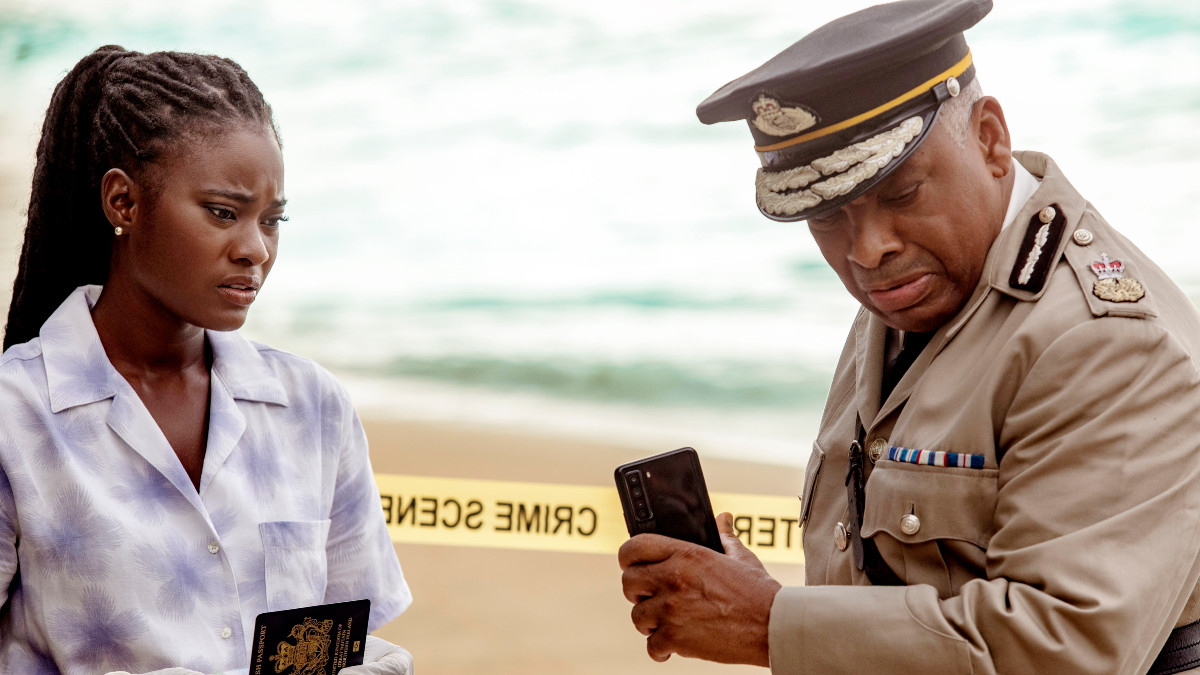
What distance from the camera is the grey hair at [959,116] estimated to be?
52.6 inches

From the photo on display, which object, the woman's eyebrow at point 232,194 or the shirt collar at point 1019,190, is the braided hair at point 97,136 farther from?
the shirt collar at point 1019,190

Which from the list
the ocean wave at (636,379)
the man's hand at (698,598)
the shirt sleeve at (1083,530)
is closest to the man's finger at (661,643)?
A: the man's hand at (698,598)

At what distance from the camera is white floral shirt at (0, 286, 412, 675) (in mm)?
1308

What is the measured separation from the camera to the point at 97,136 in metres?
1.46

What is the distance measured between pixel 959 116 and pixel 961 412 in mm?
367

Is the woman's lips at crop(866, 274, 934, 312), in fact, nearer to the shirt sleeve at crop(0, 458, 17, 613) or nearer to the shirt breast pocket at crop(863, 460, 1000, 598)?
the shirt breast pocket at crop(863, 460, 1000, 598)

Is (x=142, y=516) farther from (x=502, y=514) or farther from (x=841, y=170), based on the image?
(x=502, y=514)

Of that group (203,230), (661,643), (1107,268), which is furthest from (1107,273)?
(203,230)

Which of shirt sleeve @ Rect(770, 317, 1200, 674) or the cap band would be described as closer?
shirt sleeve @ Rect(770, 317, 1200, 674)

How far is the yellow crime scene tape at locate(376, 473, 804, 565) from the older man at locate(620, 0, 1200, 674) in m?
2.01

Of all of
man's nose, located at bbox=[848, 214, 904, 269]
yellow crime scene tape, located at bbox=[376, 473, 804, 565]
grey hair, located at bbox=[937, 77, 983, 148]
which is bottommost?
yellow crime scene tape, located at bbox=[376, 473, 804, 565]

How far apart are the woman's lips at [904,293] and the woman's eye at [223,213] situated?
0.84m

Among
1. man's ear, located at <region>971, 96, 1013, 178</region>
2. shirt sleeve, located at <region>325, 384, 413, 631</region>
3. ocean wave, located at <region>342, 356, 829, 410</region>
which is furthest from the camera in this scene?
ocean wave, located at <region>342, 356, 829, 410</region>

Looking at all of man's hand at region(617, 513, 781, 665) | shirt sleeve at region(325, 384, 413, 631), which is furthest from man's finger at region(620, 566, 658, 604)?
shirt sleeve at region(325, 384, 413, 631)
